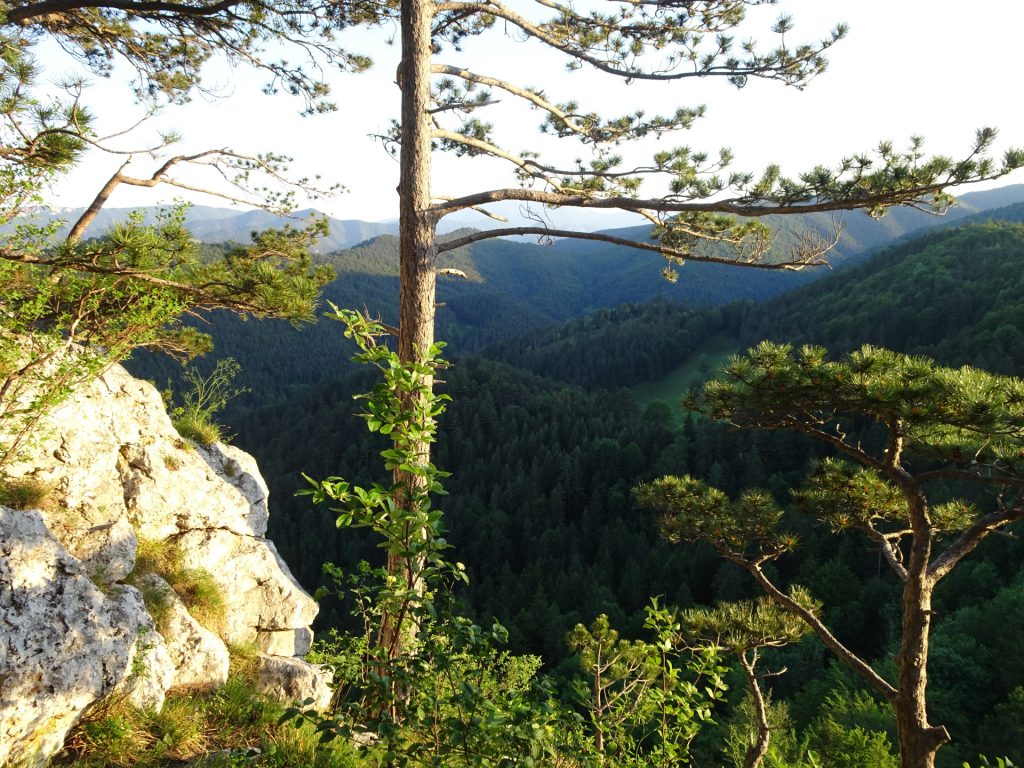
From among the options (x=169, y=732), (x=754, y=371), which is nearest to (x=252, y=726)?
(x=169, y=732)

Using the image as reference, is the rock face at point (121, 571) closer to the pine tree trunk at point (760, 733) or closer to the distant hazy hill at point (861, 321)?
the pine tree trunk at point (760, 733)

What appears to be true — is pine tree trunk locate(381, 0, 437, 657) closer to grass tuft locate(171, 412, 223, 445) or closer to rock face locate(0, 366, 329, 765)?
rock face locate(0, 366, 329, 765)

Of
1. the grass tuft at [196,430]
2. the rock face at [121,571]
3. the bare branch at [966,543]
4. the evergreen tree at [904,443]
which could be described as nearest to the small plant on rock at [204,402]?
the grass tuft at [196,430]

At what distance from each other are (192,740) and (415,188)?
13.1 feet

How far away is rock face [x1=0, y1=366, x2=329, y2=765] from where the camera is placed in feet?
10.2

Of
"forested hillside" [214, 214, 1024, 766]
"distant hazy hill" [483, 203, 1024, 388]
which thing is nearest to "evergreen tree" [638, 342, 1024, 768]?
"forested hillside" [214, 214, 1024, 766]

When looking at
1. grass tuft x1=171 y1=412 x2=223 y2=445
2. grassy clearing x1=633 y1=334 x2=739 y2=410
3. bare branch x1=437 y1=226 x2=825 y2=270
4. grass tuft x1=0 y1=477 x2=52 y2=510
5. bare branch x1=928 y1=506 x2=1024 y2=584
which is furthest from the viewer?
grassy clearing x1=633 y1=334 x2=739 y2=410

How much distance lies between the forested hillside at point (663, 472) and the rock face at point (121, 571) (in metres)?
10.7

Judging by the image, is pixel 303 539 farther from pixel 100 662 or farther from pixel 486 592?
pixel 100 662

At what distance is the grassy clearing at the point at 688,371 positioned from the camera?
88.2 meters

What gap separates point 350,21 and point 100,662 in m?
6.07

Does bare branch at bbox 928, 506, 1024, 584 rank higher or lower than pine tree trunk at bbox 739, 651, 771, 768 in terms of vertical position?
higher

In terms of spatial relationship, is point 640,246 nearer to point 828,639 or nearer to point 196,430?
point 828,639

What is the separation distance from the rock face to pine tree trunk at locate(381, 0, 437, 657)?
2.55 metres
